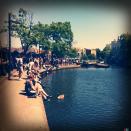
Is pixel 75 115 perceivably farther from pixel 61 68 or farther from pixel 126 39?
pixel 126 39

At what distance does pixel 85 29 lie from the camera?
17.2ft

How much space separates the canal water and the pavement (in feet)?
0.62

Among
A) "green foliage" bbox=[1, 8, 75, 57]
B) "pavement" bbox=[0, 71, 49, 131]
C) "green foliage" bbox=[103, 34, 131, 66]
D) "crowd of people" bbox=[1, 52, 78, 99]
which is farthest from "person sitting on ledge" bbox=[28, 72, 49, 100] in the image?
"green foliage" bbox=[103, 34, 131, 66]

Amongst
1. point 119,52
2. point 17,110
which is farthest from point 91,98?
point 17,110

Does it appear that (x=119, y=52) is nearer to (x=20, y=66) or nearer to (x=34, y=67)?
(x=34, y=67)

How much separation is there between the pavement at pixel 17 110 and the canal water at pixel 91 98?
19cm

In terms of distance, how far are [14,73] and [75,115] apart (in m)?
0.78

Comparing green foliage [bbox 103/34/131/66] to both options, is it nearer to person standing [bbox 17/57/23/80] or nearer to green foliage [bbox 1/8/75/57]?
green foliage [bbox 1/8/75/57]

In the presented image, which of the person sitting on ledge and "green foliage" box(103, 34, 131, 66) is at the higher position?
"green foliage" box(103, 34, 131, 66)

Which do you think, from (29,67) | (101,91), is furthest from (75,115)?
(29,67)

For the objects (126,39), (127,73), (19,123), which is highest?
(126,39)

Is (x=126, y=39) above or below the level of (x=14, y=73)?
above

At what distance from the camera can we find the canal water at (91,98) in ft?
17.2

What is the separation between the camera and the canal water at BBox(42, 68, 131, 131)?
5.23m
